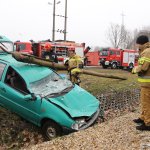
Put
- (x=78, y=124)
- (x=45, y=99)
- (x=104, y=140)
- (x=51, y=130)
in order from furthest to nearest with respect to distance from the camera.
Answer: (x=45, y=99), (x=51, y=130), (x=78, y=124), (x=104, y=140)

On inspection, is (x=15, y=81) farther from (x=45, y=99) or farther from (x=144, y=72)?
(x=144, y=72)

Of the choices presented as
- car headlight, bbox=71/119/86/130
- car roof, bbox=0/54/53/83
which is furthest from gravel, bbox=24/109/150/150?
car roof, bbox=0/54/53/83

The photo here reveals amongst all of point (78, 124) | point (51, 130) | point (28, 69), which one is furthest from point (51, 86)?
point (78, 124)

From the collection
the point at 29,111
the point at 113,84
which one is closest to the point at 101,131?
the point at 29,111

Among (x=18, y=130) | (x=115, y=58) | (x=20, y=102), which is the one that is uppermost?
(x=20, y=102)

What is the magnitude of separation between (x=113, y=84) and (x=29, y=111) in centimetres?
752

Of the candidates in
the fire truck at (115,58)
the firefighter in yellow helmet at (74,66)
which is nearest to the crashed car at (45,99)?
the firefighter in yellow helmet at (74,66)

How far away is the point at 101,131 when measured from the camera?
7.36m

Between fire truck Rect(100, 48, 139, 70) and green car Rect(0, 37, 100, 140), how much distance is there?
26.6 m

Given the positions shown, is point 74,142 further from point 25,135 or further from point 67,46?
point 67,46

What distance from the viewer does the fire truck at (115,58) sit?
36250 millimetres

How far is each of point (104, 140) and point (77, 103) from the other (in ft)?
6.04

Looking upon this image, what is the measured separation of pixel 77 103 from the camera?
8430mm

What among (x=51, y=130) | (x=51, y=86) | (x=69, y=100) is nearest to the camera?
(x=51, y=130)
